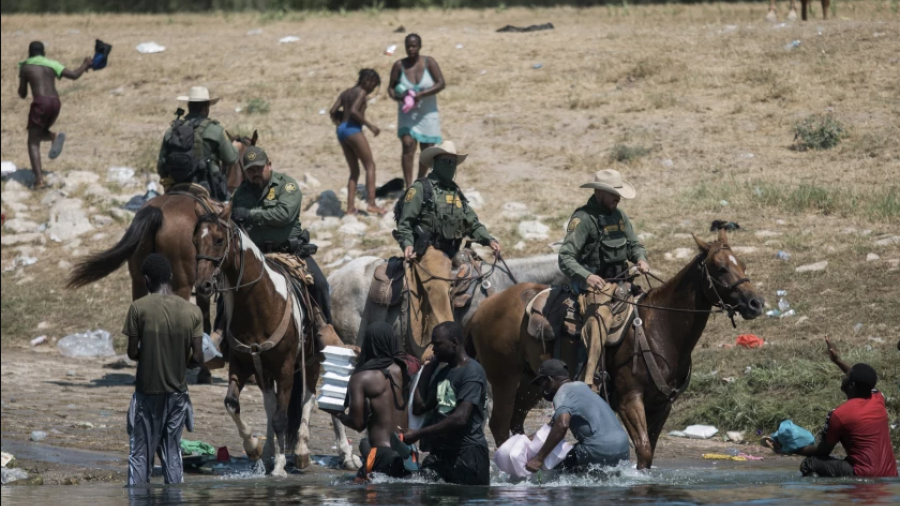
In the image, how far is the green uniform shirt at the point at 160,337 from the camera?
31.8 feet

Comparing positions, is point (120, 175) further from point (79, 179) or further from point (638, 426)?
point (638, 426)

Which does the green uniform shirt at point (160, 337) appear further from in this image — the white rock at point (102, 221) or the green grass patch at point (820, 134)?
the green grass patch at point (820, 134)

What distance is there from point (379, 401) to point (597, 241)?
9.06 feet

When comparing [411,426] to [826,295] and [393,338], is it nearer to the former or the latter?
[393,338]

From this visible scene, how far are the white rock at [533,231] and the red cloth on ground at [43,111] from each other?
829 cm

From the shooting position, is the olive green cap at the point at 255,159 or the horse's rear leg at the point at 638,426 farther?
the olive green cap at the point at 255,159

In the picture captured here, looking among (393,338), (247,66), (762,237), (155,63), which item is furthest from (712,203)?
(155,63)

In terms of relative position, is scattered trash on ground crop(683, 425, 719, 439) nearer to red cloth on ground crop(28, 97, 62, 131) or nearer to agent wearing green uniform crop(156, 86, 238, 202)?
agent wearing green uniform crop(156, 86, 238, 202)

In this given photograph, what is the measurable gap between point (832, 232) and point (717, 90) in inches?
274

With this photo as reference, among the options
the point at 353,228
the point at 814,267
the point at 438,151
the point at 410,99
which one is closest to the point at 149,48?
the point at 353,228

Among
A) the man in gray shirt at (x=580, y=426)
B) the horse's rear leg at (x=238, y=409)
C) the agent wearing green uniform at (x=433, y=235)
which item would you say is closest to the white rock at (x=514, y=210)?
the agent wearing green uniform at (x=433, y=235)

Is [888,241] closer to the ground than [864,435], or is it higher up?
closer to the ground

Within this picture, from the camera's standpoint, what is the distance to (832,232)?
55.5 feet

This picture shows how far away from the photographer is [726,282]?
1073 cm
